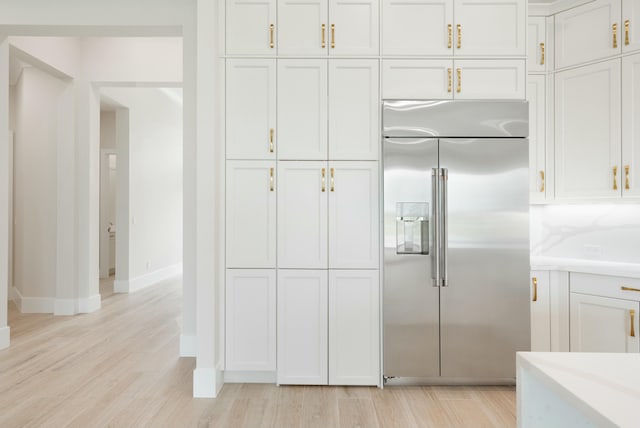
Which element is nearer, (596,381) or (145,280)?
(596,381)

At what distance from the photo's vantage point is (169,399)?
272 centimetres

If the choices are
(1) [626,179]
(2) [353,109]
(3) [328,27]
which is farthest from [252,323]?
(1) [626,179]

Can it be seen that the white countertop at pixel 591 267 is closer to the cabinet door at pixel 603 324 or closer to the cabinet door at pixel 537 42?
the cabinet door at pixel 603 324

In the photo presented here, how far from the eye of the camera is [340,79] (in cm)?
294

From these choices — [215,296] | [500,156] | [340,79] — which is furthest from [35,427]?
[500,156]

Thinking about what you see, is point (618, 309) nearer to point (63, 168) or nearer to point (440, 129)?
point (440, 129)

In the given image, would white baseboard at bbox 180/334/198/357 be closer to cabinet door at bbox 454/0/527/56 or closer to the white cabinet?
the white cabinet

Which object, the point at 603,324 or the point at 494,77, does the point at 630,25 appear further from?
the point at 603,324

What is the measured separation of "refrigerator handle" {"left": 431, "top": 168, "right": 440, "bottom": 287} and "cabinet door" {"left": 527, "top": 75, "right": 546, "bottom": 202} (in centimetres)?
103

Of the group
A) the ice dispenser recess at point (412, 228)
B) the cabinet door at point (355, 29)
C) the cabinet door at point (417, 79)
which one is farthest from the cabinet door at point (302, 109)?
the ice dispenser recess at point (412, 228)

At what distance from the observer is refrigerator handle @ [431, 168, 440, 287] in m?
2.86

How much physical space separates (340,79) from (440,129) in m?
0.80

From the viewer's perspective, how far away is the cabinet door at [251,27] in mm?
2918

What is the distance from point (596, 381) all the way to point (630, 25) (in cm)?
322
